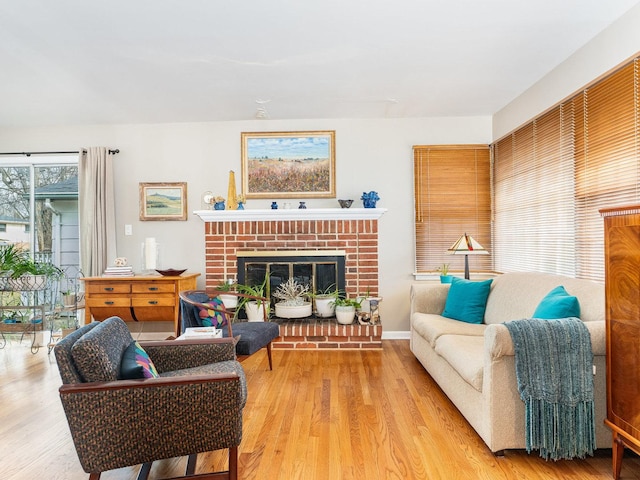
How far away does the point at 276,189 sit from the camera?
479 cm

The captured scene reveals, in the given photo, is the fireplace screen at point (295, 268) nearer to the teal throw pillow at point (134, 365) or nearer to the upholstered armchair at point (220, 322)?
the upholstered armchair at point (220, 322)

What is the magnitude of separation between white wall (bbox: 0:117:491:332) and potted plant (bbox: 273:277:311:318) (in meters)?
0.89

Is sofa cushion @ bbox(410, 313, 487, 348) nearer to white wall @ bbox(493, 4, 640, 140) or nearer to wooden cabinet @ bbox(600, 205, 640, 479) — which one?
wooden cabinet @ bbox(600, 205, 640, 479)

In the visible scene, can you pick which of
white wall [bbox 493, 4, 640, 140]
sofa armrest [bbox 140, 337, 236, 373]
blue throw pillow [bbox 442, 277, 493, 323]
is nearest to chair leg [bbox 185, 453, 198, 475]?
sofa armrest [bbox 140, 337, 236, 373]

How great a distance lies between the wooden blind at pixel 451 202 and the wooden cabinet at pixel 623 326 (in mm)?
2773

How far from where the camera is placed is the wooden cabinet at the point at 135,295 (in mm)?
4293

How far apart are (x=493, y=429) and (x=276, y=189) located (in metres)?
3.40

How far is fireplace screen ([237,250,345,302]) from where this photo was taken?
4.63 m

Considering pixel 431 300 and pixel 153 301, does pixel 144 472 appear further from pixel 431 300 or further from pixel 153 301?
pixel 431 300

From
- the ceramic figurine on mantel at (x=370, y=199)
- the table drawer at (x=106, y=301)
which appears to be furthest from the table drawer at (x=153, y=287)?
the ceramic figurine on mantel at (x=370, y=199)

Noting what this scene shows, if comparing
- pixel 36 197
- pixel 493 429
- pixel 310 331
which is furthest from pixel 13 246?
pixel 493 429

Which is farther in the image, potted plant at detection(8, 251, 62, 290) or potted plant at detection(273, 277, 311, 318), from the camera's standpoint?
potted plant at detection(273, 277, 311, 318)

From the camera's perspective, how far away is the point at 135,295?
4320 mm

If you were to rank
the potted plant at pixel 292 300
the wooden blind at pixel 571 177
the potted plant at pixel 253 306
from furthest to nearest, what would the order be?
1. the potted plant at pixel 292 300
2. the potted plant at pixel 253 306
3. the wooden blind at pixel 571 177
